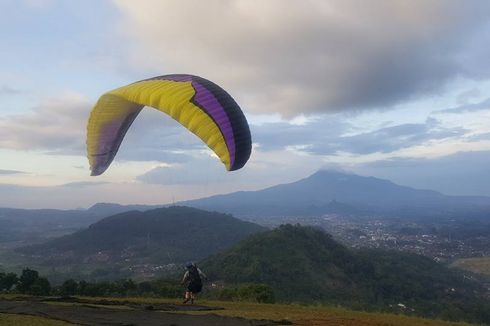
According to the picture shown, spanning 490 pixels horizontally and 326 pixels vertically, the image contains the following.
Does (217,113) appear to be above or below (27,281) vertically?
above

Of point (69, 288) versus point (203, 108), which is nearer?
point (203, 108)

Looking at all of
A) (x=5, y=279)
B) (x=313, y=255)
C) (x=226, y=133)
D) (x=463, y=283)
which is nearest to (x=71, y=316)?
(x=226, y=133)

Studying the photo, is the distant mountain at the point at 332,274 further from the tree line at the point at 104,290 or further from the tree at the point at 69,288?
the tree at the point at 69,288

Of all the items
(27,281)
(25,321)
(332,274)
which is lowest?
(332,274)

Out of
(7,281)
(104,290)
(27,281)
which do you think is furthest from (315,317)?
(7,281)

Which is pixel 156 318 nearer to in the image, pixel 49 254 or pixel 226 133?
pixel 226 133

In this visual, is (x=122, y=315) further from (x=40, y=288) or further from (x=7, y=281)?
(x=7, y=281)

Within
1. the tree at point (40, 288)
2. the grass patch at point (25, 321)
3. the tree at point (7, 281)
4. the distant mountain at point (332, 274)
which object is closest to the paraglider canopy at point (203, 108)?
the grass patch at point (25, 321)
